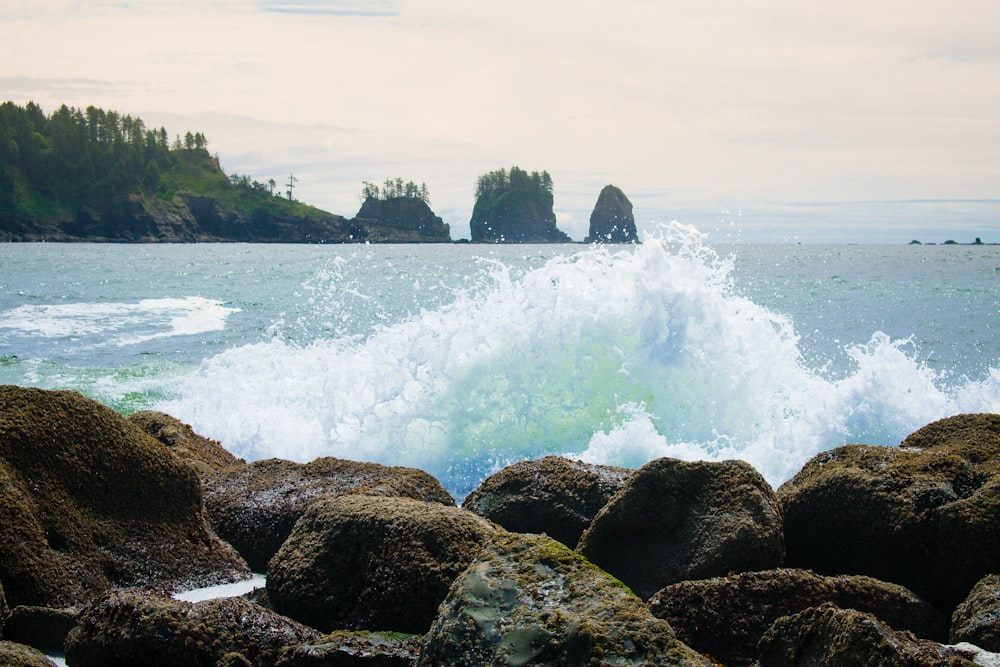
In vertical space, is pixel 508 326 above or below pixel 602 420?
above

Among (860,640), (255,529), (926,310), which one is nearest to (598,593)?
(860,640)

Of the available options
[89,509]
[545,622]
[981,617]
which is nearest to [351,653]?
[545,622]

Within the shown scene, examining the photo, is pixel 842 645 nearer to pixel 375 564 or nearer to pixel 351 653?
pixel 351 653

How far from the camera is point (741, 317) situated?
11414mm


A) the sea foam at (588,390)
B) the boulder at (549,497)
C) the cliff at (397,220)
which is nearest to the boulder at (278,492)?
the boulder at (549,497)

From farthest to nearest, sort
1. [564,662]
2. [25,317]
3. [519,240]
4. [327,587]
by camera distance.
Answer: [519,240], [25,317], [327,587], [564,662]

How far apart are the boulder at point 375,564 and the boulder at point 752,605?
34.6 inches

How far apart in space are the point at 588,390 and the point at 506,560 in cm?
784

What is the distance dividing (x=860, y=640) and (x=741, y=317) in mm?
8847

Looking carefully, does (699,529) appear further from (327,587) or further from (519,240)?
(519,240)

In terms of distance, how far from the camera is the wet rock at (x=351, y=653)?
10.4ft

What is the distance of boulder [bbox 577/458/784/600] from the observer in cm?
405

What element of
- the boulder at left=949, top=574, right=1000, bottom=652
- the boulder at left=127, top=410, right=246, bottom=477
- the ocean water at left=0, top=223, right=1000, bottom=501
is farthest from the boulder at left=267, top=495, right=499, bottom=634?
the ocean water at left=0, top=223, right=1000, bottom=501

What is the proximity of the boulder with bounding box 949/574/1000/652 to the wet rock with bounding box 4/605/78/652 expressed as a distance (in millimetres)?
3660
